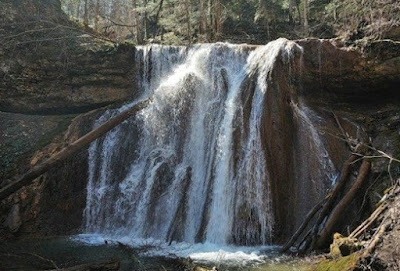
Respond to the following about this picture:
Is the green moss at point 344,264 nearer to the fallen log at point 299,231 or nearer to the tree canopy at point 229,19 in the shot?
the fallen log at point 299,231

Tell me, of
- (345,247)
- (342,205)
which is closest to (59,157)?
(342,205)

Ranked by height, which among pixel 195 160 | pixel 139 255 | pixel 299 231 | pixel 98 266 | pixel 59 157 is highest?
pixel 59 157

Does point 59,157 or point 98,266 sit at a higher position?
point 59,157

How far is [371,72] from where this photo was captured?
519 inches

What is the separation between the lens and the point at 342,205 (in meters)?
10.1

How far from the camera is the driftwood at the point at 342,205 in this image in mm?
9773

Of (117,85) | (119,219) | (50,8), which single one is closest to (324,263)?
(119,219)

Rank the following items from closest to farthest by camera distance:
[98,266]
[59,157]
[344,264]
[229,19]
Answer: [344,264] < [98,266] < [59,157] < [229,19]

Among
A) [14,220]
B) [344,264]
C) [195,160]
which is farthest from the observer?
[195,160]

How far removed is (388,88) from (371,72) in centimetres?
94

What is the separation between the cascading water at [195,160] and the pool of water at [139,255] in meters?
0.86

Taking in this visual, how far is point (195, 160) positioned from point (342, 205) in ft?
15.5

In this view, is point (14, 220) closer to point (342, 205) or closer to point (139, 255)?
point (139, 255)

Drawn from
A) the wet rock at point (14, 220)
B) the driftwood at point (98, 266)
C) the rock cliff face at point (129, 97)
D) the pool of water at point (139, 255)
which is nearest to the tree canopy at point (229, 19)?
the rock cliff face at point (129, 97)
